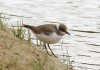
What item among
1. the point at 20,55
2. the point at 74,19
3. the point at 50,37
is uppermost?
the point at 50,37

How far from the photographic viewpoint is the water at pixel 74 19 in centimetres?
1214

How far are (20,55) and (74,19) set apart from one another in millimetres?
7294

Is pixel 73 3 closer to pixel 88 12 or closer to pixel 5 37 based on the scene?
pixel 88 12

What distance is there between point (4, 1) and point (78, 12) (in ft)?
10.2

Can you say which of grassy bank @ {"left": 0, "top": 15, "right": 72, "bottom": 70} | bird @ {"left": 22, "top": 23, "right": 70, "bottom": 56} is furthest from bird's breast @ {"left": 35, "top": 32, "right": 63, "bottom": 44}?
grassy bank @ {"left": 0, "top": 15, "right": 72, "bottom": 70}

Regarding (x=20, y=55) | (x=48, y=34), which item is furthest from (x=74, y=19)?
(x=20, y=55)

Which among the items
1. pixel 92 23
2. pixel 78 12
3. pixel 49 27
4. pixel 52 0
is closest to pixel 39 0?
pixel 52 0

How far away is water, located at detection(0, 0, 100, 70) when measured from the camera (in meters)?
12.1

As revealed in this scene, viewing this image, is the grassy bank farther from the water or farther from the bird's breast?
the water

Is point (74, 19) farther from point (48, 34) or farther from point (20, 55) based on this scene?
point (20, 55)

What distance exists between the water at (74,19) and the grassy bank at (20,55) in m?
1.53

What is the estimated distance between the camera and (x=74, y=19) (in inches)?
621

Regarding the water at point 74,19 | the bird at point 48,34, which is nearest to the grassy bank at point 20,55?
the bird at point 48,34

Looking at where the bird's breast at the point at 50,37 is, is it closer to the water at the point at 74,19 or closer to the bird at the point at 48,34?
the bird at the point at 48,34
